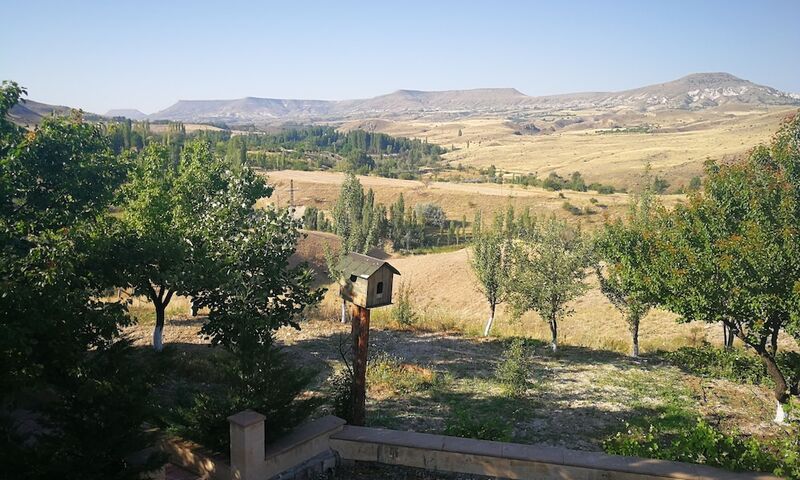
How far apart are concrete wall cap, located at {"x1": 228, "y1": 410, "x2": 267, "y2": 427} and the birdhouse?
3.22 m

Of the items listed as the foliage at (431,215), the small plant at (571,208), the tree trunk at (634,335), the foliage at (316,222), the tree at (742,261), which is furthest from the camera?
the foliage at (431,215)

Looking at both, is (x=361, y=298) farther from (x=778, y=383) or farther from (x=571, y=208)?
(x=571, y=208)

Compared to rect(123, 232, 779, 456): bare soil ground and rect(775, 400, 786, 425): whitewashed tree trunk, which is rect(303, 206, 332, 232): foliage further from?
rect(775, 400, 786, 425): whitewashed tree trunk

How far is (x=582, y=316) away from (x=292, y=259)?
25.7 metres

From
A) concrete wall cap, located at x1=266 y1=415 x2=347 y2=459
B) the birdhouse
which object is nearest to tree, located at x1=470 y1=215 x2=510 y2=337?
the birdhouse

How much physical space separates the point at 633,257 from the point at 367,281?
12.1 metres

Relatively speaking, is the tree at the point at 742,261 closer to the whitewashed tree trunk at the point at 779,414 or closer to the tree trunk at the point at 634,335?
the whitewashed tree trunk at the point at 779,414

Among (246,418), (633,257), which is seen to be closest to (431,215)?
(633,257)

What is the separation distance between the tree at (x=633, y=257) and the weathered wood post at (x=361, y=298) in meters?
9.68

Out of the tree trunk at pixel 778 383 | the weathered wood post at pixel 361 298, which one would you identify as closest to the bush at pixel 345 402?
the weathered wood post at pixel 361 298

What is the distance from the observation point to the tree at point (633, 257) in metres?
18.5

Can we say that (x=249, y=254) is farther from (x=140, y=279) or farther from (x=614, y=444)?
(x=614, y=444)

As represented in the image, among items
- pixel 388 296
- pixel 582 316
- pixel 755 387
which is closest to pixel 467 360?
pixel 755 387

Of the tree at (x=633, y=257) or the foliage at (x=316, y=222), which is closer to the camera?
the tree at (x=633, y=257)
